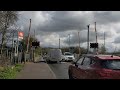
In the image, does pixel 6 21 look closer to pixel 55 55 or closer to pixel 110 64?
pixel 110 64

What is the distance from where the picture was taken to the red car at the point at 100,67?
427 inches

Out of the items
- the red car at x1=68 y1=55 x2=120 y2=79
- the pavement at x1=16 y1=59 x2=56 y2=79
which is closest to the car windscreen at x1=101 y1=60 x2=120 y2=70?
the red car at x1=68 y1=55 x2=120 y2=79

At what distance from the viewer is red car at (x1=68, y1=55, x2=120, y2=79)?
427 inches

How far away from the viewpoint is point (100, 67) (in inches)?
441

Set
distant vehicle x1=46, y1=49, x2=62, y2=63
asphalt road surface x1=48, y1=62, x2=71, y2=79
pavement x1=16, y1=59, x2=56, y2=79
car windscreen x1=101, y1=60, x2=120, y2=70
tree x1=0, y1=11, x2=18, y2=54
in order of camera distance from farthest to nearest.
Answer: distant vehicle x1=46, y1=49, x2=62, y2=63
tree x1=0, y1=11, x2=18, y2=54
asphalt road surface x1=48, y1=62, x2=71, y2=79
pavement x1=16, y1=59, x2=56, y2=79
car windscreen x1=101, y1=60, x2=120, y2=70

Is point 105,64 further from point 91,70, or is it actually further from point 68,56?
point 68,56

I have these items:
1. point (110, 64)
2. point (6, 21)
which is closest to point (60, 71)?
point (6, 21)

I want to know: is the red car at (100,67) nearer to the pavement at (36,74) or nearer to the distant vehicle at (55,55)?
the pavement at (36,74)

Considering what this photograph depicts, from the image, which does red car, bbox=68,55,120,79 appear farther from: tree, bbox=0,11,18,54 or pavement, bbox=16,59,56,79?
tree, bbox=0,11,18,54

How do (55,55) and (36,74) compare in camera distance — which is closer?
(36,74)
